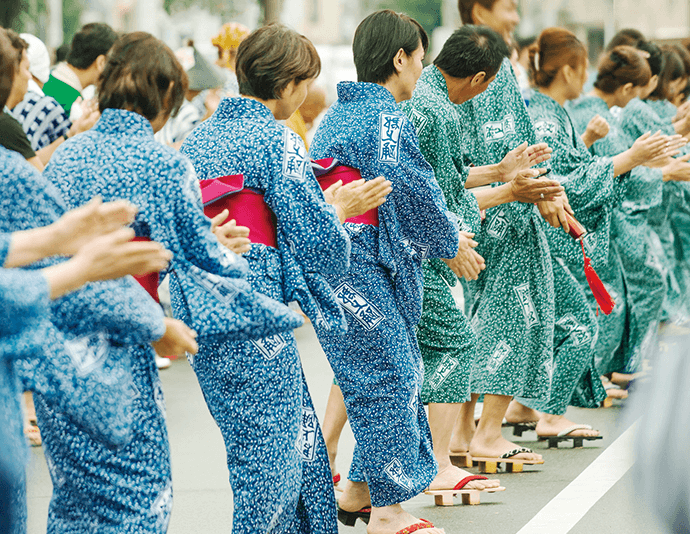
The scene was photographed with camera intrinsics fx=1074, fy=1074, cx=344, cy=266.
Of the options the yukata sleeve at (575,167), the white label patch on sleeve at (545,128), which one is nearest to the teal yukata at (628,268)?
the yukata sleeve at (575,167)

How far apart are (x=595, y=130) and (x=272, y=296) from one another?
132 inches

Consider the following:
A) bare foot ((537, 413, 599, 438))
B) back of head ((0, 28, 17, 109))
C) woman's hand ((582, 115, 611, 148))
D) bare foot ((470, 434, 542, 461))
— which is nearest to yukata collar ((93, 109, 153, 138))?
back of head ((0, 28, 17, 109))

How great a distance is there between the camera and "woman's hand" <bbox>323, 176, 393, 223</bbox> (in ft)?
11.2

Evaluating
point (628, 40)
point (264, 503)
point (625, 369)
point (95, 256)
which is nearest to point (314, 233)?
point (264, 503)

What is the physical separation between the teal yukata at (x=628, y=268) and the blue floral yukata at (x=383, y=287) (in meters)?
2.99

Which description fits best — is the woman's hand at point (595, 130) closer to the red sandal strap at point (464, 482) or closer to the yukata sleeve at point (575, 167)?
the yukata sleeve at point (575, 167)

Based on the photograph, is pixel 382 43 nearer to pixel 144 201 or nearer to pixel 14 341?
pixel 144 201

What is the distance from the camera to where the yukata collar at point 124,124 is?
276 centimetres

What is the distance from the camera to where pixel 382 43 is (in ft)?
12.6

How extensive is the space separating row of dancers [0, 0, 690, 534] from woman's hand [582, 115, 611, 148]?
0.03 metres

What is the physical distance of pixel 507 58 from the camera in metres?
5.22

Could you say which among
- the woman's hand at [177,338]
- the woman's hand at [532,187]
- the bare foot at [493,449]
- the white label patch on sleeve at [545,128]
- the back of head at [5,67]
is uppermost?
the back of head at [5,67]

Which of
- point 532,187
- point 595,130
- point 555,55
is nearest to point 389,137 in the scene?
Answer: point 532,187

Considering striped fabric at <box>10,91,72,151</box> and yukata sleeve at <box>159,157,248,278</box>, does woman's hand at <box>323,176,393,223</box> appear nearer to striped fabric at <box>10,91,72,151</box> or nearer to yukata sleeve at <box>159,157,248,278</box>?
yukata sleeve at <box>159,157,248,278</box>
